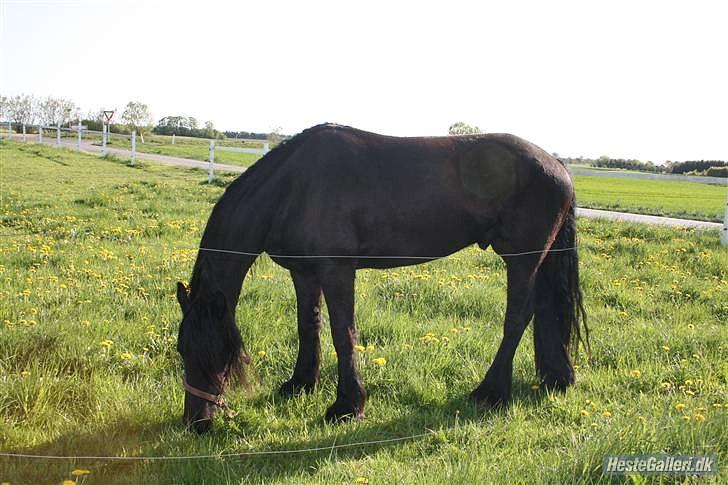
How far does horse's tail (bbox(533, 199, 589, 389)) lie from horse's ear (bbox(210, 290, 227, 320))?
246 centimetres

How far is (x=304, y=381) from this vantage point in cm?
428

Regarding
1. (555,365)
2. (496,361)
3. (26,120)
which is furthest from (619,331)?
(26,120)

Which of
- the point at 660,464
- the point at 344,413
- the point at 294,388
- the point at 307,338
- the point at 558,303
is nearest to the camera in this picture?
the point at 660,464

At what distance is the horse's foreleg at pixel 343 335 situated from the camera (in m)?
3.83

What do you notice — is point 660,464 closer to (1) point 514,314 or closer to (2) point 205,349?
(1) point 514,314

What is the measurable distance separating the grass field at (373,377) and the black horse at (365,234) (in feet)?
0.90

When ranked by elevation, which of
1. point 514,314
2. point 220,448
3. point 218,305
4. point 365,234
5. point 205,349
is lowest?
point 220,448

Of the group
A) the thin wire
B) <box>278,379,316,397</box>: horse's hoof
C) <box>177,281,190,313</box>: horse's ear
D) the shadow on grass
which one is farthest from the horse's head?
<box>278,379,316,397</box>: horse's hoof

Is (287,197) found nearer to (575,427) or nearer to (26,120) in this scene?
(575,427)

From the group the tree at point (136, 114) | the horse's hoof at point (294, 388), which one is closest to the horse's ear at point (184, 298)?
the horse's hoof at point (294, 388)

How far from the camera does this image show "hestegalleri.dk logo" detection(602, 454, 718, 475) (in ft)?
9.36

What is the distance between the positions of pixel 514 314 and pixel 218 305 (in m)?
2.19

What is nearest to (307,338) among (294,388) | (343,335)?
(294,388)

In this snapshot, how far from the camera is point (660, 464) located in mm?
2889
